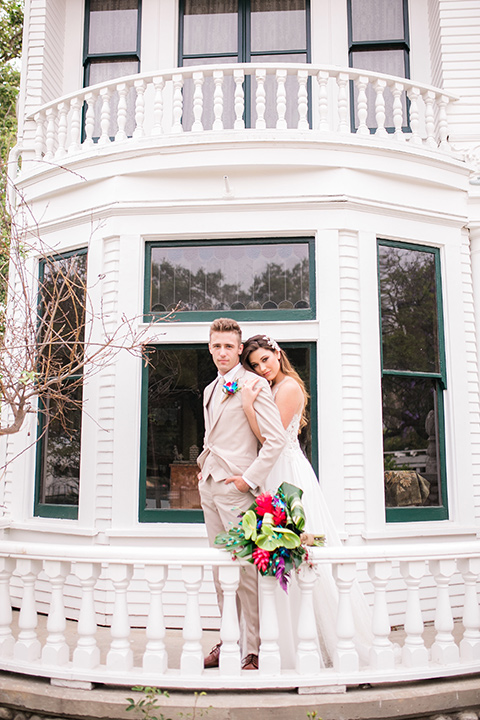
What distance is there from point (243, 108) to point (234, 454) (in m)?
4.01

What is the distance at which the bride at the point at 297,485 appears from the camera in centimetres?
388

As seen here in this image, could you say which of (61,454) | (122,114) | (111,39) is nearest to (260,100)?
(122,114)

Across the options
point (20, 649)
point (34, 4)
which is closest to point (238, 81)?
point (34, 4)

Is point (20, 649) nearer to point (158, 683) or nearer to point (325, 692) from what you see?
point (158, 683)

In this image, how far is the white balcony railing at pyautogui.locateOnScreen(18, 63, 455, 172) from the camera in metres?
6.22

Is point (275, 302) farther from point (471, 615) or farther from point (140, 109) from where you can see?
point (471, 615)

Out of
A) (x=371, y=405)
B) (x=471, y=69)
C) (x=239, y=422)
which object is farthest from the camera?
(x=471, y=69)

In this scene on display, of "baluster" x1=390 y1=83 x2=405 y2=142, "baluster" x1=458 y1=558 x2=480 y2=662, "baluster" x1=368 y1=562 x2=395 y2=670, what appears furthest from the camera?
"baluster" x1=390 y1=83 x2=405 y2=142

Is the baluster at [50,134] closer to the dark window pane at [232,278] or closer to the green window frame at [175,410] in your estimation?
the dark window pane at [232,278]

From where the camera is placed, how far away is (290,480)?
4.12 m

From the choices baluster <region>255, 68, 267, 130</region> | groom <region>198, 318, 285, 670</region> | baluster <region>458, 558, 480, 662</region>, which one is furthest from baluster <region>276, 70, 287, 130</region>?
baluster <region>458, 558, 480, 662</region>

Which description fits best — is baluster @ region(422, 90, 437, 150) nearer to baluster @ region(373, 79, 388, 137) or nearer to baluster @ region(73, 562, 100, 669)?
baluster @ region(373, 79, 388, 137)

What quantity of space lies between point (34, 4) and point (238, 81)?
3.11 meters

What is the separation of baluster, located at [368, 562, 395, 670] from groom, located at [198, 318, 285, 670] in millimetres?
695
